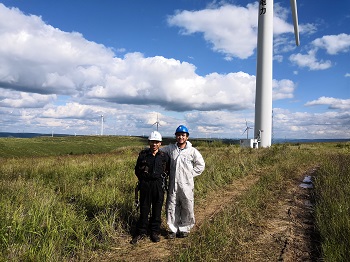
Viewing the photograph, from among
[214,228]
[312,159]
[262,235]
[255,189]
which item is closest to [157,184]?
[214,228]

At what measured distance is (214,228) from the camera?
6570 millimetres

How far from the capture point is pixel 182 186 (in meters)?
6.91

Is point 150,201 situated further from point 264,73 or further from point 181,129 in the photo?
point 264,73

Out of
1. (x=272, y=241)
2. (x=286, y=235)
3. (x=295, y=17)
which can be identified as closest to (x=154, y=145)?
(x=272, y=241)

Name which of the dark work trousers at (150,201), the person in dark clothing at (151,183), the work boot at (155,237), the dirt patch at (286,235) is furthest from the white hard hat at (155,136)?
the dirt patch at (286,235)

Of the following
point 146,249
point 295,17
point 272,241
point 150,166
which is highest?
point 295,17

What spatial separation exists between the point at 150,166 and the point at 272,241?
9.77 ft

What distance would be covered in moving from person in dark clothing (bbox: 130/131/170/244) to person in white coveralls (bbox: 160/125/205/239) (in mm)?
262

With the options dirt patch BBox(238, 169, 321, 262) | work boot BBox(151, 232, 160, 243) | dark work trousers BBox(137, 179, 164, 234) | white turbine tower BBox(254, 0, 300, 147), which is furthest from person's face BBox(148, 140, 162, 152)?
white turbine tower BBox(254, 0, 300, 147)

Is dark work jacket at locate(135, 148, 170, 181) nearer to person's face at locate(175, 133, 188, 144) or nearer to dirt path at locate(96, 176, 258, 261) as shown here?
person's face at locate(175, 133, 188, 144)

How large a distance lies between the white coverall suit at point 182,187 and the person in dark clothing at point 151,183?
26 centimetres

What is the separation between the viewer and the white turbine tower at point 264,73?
115ft

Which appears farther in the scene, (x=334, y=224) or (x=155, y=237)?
(x=155, y=237)

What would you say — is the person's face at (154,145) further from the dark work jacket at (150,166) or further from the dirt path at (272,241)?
the dirt path at (272,241)
